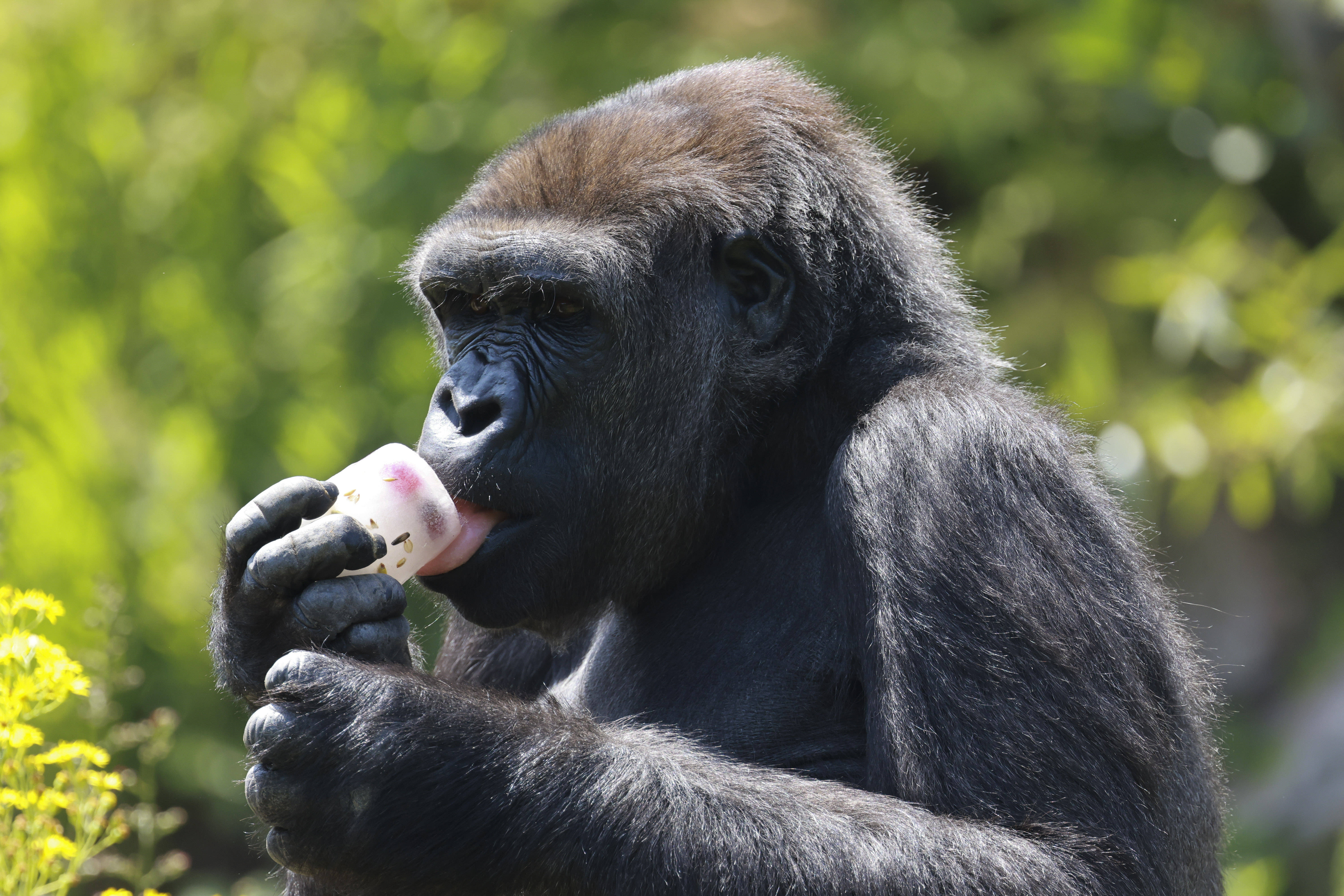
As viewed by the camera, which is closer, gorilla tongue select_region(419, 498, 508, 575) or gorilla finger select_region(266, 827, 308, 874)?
gorilla finger select_region(266, 827, 308, 874)

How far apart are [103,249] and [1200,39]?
627 cm

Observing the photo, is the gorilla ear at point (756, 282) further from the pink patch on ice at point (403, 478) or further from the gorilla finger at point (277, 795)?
the gorilla finger at point (277, 795)

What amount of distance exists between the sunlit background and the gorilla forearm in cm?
453

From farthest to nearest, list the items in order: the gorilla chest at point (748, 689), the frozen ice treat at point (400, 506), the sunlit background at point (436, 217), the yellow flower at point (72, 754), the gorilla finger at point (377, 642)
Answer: the sunlit background at point (436, 217) < the gorilla chest at point (748, 689) < the frozen ice treat at point (400, 506) < the gorilla finger at point (377, 642) < the yellow flower at point (72, 754)

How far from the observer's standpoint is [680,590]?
3.19 metres

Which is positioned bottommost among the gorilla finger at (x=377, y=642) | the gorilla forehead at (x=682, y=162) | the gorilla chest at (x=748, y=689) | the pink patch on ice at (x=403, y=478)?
the gorilla chest at (x=748, y=689)

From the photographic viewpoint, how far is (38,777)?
2523 mm

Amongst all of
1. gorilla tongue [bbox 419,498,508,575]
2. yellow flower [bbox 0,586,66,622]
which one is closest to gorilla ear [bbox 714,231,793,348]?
gorilla tongue [bbox 419,498,508,575]

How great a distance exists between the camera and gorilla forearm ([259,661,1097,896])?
2.31 m

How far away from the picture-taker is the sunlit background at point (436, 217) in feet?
23.5

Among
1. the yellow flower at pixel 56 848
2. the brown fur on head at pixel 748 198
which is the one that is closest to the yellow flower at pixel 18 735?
the yellow flower at pixel 56 848

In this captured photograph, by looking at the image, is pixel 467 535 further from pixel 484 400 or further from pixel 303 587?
pixel 303 587

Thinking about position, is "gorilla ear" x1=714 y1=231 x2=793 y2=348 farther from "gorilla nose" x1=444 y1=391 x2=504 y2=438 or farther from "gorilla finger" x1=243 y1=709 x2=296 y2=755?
"gorilla finger" x1=243 y1=709 x2=296 y2=755

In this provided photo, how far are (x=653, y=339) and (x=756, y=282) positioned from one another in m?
0.27
